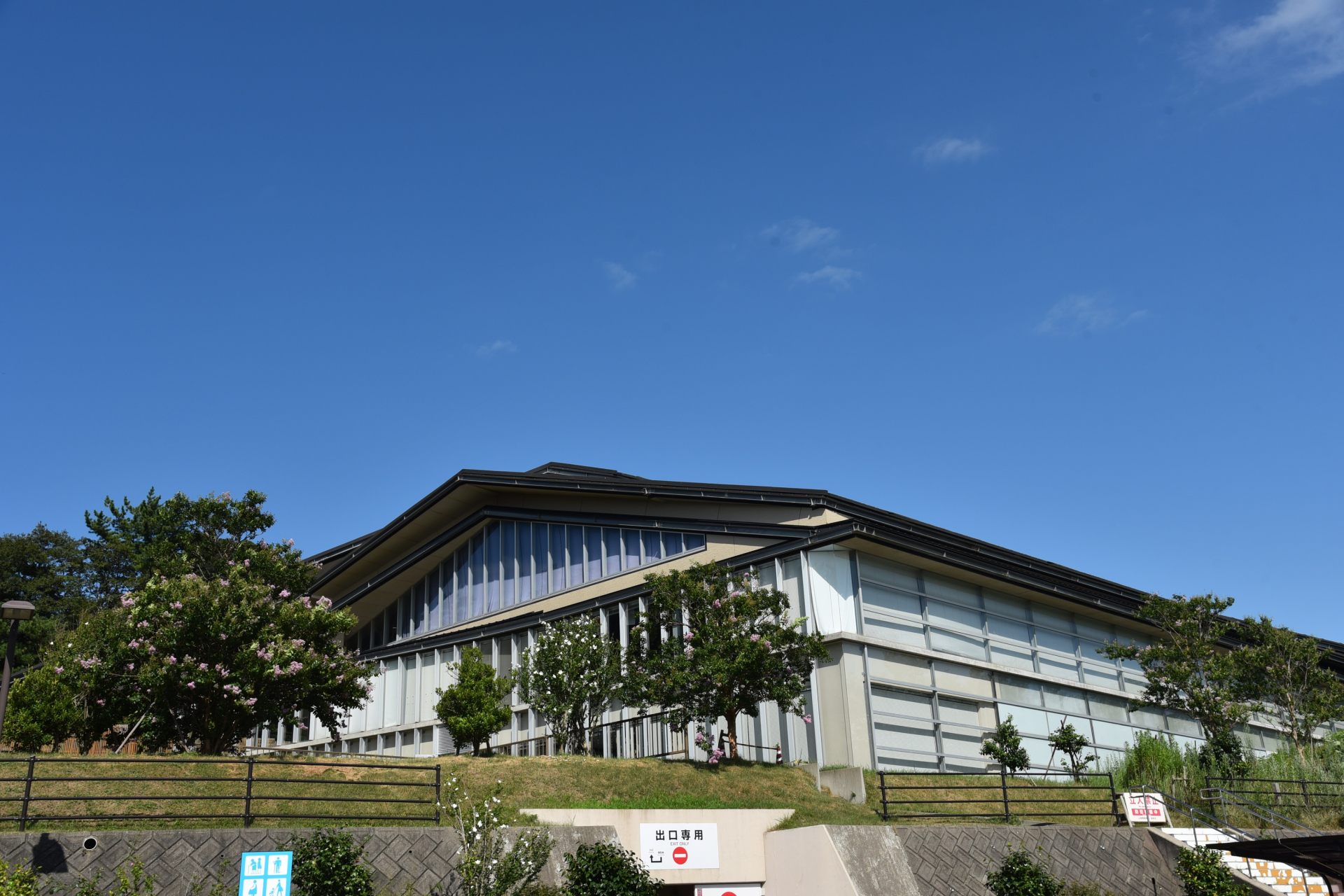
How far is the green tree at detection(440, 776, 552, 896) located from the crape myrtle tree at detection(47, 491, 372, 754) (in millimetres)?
7213

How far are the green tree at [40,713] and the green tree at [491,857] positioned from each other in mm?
11194

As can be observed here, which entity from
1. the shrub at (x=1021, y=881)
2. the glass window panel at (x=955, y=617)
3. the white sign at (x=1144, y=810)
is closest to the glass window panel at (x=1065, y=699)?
the glass window panel at (x=955, y=617)

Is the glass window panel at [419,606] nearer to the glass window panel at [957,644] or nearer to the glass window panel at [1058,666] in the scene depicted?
the glass window panel at [957,644]

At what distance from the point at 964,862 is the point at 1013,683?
9725 mm

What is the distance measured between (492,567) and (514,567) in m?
1.13

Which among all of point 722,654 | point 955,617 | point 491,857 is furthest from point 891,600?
point 491,857

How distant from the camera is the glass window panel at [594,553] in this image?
30.4 m

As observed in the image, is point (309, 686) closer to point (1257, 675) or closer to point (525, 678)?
point (525, 678)

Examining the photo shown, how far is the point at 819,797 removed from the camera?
21.1 m

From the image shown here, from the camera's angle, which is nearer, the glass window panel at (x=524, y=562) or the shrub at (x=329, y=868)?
the shrub at (x=329, y=868)

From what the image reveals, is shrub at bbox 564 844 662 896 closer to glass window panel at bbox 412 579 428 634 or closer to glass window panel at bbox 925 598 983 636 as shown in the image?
glass window panel at bbox 925 598 983 636

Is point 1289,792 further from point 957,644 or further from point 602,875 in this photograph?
point 602,875

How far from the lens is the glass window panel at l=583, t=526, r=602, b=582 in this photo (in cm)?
3039

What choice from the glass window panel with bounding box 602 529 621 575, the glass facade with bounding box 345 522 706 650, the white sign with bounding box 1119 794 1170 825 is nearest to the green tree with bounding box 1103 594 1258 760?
the white sign with bounding box 1119 794 1170 825
